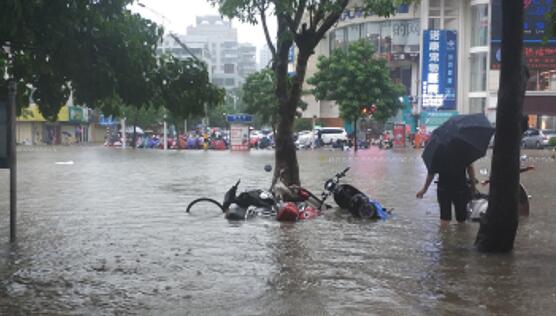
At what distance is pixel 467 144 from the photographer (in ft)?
32.9

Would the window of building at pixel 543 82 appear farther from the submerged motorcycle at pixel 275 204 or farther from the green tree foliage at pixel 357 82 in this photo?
the submerged motorcycle at pixel 275 204

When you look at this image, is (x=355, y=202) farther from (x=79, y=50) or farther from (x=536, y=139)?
(x=536, y=139)

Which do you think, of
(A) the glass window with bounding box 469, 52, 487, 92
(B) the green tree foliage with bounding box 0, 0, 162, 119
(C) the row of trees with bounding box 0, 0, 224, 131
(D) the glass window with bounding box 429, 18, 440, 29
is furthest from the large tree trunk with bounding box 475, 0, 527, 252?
(D) the glass window with bounding box 429, 18, 440, 29

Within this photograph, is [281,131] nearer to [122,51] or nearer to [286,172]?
[286,172]

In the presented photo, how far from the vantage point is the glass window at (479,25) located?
60.8 meters

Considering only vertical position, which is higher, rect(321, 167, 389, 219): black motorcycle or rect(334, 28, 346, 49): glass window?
rect(334, 28, 346, 49): glass window

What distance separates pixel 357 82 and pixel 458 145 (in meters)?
36.4

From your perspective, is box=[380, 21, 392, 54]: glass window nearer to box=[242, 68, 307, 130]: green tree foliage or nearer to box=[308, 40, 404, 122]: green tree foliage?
box=[242, 68, 307, 130]: green tree foliage

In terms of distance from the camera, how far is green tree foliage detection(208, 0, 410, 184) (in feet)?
43.6

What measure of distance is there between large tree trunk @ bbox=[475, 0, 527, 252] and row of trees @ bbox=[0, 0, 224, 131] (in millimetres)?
3292

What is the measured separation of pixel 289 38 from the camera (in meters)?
13.3

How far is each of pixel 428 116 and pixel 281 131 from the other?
48.9 meters

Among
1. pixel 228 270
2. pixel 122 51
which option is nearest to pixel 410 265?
pixel 228 270

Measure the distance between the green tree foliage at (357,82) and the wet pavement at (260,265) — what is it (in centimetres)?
3294
